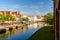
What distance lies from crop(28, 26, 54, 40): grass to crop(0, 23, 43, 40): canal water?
0.29 feet

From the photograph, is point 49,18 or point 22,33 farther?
point 22,33

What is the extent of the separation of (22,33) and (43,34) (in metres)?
0.53

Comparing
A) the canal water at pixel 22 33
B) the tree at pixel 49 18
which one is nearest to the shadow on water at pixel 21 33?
the canal water at pixel 22 33

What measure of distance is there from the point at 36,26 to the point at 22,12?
0.50m

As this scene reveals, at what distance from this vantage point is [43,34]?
399cm

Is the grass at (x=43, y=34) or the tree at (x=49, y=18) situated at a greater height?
the tree at (x=49, y=18)

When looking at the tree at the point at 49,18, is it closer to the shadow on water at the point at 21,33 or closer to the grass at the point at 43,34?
the grass at the point at 43,34

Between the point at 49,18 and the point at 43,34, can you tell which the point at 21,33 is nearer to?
the point at 43,34

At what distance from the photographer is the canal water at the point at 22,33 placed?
13.3 feet

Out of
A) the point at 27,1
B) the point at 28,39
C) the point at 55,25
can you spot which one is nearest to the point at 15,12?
the point at 27,1

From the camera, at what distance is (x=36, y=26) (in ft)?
13.4

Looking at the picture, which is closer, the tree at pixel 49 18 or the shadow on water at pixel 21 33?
the tree at pixel 49 18

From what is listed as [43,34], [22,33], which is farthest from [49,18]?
[22,33]

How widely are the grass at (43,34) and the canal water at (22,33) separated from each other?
90 mm
